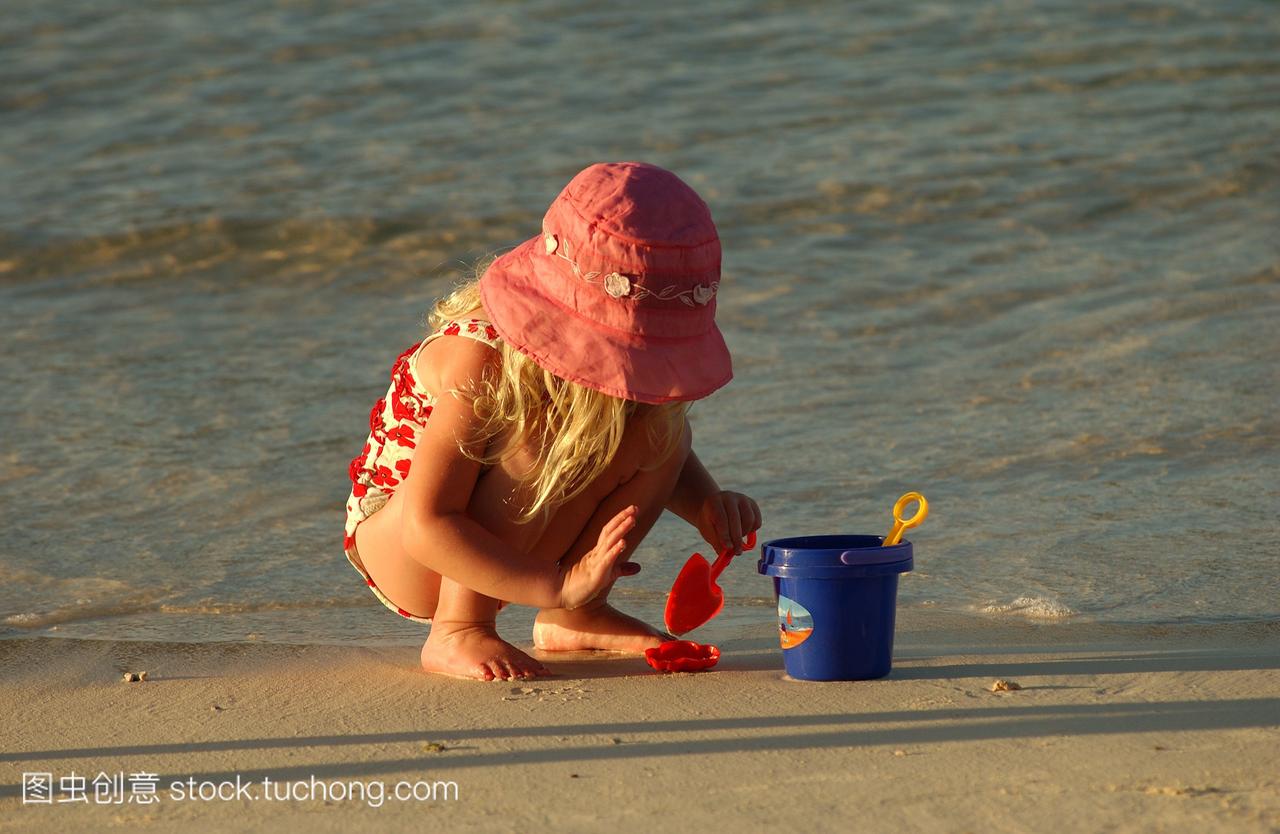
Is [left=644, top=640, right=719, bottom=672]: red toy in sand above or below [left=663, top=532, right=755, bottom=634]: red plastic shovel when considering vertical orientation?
below

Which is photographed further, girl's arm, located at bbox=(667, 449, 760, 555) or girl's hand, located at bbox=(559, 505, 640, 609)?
girl's arm, located at bbox=(667, 449, 760, 555)

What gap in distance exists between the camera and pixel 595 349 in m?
2.73

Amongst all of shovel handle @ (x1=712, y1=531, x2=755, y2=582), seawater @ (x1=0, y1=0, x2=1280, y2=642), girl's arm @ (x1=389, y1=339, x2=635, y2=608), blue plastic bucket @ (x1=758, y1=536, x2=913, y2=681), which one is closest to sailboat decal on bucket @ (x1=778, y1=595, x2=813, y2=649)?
blue plastic bucket @ (x1=758, y1=536, x2=913, y2=681)

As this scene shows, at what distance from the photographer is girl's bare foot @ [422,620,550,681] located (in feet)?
9.66

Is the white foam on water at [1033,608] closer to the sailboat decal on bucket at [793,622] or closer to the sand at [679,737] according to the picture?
the sand at [679,737]

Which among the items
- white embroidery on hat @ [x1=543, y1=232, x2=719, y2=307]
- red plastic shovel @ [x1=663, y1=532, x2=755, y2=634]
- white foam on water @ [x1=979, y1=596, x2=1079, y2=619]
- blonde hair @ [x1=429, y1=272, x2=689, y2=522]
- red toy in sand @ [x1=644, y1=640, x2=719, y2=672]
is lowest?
white foam on water @ [x1=979, y1=596, x2=1079, y2=619]

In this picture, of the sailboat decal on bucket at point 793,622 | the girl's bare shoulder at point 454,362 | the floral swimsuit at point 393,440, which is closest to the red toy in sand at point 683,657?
the sailboat decal on bucket at point 793,622

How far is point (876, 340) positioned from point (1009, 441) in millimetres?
1530

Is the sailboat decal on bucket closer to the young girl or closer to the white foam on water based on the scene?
the young girl

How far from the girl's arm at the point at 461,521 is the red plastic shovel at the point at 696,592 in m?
0.29

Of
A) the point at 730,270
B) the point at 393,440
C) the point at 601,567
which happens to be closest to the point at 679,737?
the point at 601,567

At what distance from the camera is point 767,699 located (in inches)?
109

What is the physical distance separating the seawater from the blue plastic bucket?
0.58 m

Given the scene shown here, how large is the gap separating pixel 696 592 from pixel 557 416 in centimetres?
47
